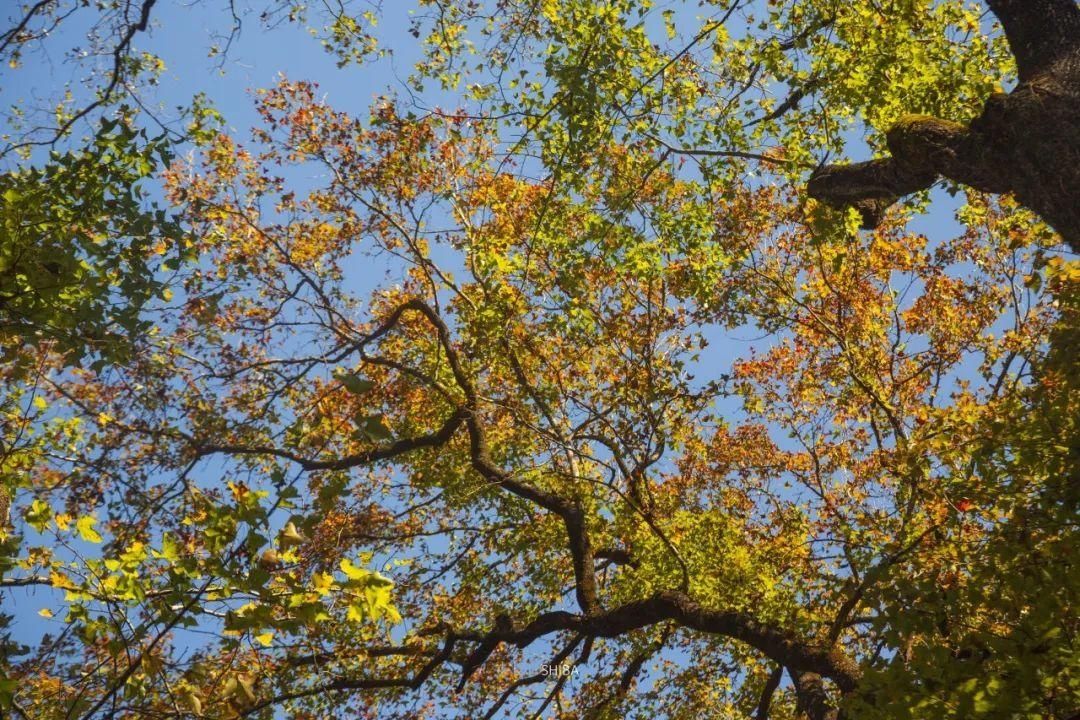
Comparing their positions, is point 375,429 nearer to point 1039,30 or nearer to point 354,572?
point 354,572

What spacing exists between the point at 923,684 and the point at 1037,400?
2.19 metres

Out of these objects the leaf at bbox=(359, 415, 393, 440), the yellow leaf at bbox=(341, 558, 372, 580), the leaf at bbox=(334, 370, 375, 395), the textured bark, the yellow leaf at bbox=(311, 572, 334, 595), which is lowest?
the yellow leaf at bbox=(341, 558, 372, 580)

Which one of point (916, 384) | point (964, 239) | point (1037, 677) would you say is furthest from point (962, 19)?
point (1037, 677)

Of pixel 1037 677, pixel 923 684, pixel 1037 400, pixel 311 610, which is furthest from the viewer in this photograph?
pixel 1037 400

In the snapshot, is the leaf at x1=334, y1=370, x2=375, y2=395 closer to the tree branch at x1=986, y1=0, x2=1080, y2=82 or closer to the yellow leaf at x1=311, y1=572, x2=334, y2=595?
the yellow leaf at x1=311, y1=572, x2=334, y2=595

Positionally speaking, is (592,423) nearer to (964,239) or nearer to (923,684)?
(964,239)

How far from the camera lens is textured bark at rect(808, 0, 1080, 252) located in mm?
4969

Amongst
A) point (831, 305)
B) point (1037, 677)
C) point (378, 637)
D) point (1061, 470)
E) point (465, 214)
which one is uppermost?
point (465, 214)

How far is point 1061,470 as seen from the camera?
4.79 meters

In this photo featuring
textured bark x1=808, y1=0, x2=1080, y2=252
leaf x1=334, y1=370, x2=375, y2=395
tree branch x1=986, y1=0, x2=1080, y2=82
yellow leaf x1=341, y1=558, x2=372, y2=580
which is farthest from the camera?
tree branch x1=986, y1=0, x2=1080, y2=82

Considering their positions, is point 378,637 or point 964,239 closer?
point 378,637

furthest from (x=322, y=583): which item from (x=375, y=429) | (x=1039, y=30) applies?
(x=1039, y=30)

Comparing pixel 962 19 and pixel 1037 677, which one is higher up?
pixel 962 19

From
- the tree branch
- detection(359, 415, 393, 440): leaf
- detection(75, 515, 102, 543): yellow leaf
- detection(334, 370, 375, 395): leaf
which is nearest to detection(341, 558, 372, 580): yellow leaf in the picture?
detection(359, 415, 393, 440): leaf
